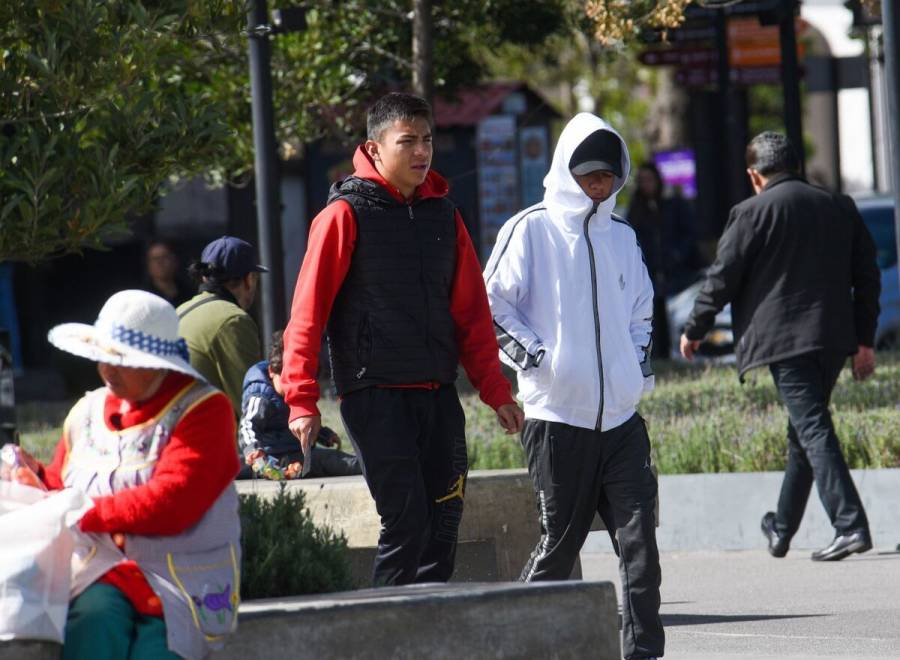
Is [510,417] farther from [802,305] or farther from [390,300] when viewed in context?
[802,305]

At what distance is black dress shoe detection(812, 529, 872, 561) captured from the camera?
888 cm

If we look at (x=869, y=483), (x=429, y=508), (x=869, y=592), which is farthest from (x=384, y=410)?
(x=869, y=483)

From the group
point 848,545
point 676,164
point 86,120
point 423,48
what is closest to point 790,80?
point 423,48

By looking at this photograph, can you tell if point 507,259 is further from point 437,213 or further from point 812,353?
point 812,353

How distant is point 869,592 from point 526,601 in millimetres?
3453

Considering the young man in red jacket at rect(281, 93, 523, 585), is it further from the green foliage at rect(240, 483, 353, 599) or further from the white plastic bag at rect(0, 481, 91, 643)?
the white plastic bag at rect(0, 481, 91, 643)

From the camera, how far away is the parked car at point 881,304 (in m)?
18.2

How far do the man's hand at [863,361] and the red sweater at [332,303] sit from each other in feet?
10.3

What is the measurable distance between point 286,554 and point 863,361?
404 cm

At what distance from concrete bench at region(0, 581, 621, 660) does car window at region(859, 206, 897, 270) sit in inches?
543

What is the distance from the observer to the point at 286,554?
19.3 feet

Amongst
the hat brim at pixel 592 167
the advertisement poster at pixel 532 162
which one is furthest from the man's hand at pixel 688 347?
the advertisement poster at pixel 532 162

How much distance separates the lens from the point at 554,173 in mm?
6539

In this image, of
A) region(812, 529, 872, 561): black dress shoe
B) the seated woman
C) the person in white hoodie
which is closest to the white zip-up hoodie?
the person in white hoodie
